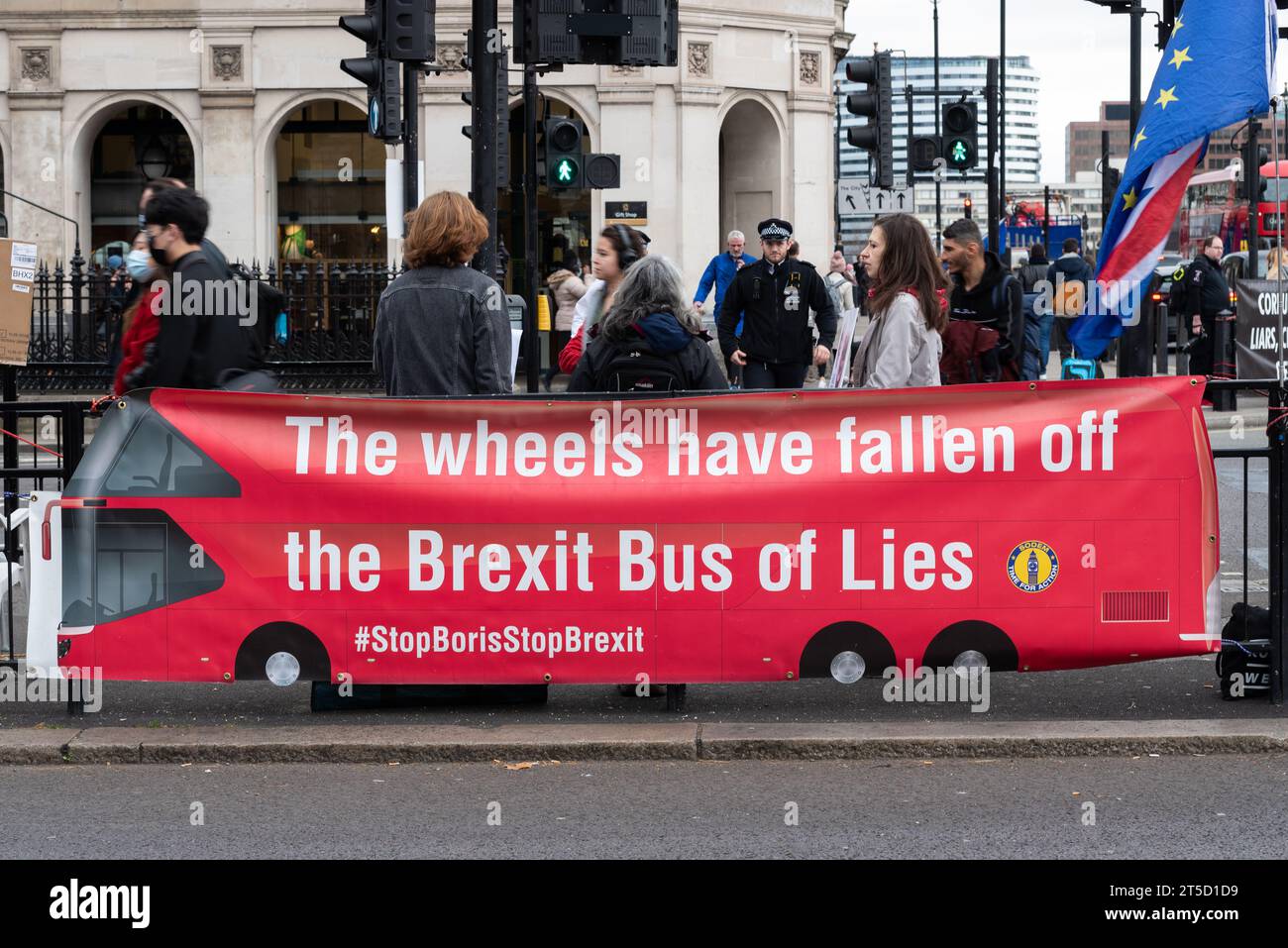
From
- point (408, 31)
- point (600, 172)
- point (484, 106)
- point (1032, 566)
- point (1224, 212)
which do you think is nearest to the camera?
point (1032, 566)

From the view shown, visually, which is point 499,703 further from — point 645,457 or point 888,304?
point 888,304

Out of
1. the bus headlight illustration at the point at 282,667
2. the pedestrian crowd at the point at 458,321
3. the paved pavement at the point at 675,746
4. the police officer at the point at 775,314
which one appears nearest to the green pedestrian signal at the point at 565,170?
the police officer at the point at 775,314

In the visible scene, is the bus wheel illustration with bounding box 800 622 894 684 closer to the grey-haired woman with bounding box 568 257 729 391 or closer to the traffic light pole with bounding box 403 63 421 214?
the grey-haired woman with bounding box 568 257 729 391

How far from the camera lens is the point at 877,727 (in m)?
6.99

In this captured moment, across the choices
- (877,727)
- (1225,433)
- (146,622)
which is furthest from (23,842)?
(1225,433)

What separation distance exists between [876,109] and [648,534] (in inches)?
524

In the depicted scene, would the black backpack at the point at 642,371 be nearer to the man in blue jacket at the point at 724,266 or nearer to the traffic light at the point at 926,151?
the man in blue jacket at the point at 724,266

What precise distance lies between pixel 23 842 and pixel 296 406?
1.97m

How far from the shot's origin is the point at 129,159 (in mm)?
34344

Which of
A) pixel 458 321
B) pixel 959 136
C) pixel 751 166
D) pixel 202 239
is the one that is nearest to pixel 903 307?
pixel 458 321

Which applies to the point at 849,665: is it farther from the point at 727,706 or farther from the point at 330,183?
the point at 330,183

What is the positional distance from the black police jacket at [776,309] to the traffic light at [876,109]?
5983mm

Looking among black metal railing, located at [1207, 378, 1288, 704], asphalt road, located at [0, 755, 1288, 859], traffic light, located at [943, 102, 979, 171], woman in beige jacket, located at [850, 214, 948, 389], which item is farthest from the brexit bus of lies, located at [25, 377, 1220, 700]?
traffic light, located at [943, 102, 979, 171]

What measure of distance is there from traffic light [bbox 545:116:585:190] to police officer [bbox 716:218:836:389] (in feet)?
19.8
